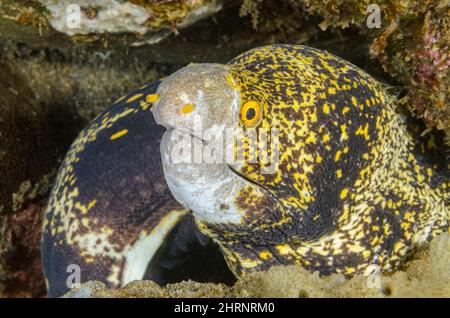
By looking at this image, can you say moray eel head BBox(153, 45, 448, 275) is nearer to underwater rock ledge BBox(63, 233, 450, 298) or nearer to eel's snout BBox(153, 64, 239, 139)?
eel's snout BBox(153, 64, 239, 139)

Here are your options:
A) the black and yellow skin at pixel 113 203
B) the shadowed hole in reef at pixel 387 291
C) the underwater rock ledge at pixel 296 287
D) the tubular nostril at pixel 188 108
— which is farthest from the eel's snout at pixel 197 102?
the black and yellow skin at pixel 113 203

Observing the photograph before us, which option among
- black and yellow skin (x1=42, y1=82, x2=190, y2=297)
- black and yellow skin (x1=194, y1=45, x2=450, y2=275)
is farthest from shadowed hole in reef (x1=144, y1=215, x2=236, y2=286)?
black and yellow skin (x1=194, y1=45, x2=450, y2=275)

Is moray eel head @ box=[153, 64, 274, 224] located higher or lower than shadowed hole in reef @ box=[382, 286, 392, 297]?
higher

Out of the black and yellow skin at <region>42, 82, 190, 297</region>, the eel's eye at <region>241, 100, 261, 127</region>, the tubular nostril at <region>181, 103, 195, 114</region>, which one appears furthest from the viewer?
the black and yellow skin at <region>42, 82, 190, 297</region>
